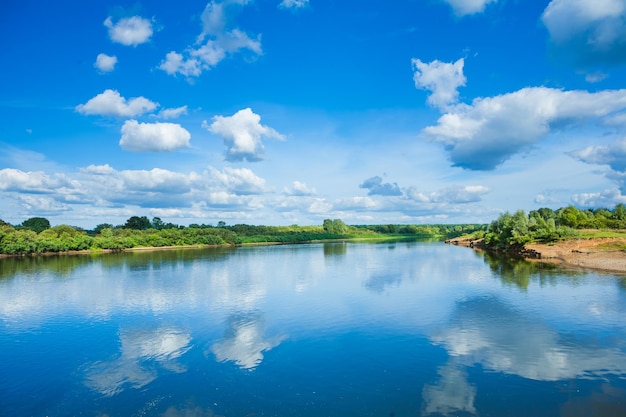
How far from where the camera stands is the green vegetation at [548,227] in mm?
69375

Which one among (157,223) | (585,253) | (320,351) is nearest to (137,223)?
(157,223)

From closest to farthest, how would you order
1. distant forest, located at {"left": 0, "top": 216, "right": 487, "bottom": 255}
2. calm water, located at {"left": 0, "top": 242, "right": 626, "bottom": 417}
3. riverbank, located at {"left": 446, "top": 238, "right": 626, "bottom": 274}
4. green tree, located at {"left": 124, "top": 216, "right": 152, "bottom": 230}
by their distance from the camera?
1. calm water, located at {"left": 0, "top": 242, "right": 626, "bottom": 417}
2. riverbank, located at {"left": 446, "top": 238, "right": 626, "bottom": 274}
3. distant forest, located at {"left": 0, "top": 216, "right": 487, "bottom": 255}
4. green tree, located at {"left": 124, "top": 216, "right": 152, "bottom": 230}

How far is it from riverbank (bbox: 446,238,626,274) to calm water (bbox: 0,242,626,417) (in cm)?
1095

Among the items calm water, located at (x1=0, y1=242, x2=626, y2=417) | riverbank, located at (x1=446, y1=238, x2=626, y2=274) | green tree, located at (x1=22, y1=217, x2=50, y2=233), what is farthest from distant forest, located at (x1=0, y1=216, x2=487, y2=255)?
riverbank, located at (x1=446, y1=238, x2=626, y2=274)

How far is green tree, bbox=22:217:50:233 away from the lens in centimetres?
13391

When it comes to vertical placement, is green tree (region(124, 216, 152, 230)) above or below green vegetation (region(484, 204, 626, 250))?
above

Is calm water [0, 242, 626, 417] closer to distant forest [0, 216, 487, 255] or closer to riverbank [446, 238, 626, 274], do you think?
riverbank [446, 238, 626, 274]

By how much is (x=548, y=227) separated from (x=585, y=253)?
16463mm

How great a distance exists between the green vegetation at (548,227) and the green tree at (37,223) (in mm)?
142398

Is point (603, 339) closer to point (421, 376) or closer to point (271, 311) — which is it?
point (421, 376)

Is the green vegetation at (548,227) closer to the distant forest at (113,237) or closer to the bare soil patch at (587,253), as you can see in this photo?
the bare soil patch at (587,253)

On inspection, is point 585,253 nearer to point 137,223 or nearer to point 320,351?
point 320,351

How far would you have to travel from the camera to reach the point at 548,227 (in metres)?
72.0

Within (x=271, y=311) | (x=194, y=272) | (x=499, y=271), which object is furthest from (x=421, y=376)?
(x=194, y=272)
